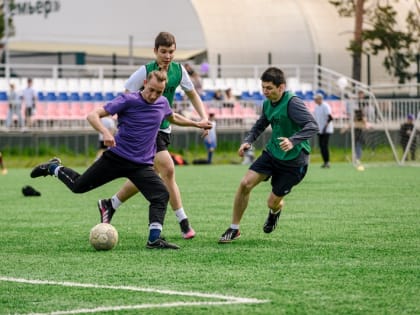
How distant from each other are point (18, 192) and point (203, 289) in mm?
13638

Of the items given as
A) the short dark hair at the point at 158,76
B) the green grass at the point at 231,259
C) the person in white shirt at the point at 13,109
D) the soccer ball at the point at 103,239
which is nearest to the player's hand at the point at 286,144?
the green grass at the point at 231,259

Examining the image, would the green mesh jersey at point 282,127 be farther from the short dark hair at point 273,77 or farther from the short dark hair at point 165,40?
the short dark hair at point 165,40

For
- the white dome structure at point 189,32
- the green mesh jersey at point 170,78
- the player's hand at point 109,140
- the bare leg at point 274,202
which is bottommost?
the bare leg at point 274,202

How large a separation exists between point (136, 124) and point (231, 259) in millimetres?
1788

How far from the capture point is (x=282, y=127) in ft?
39.1

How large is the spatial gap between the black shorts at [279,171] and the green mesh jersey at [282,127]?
0.08m

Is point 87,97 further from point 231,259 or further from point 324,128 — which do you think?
point 231,259

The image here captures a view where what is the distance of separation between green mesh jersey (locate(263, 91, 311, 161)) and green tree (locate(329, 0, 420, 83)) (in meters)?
36.9

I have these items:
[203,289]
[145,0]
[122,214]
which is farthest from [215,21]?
[203,289]

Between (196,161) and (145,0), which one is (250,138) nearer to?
(196,161)

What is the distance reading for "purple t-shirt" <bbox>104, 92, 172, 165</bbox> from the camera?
37.3 ft

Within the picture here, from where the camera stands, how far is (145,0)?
177ft

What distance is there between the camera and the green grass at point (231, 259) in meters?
8.05

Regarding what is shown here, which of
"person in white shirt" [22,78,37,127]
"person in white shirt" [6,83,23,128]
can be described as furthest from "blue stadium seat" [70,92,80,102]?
"person in white shirt" [6,83,23,128]
